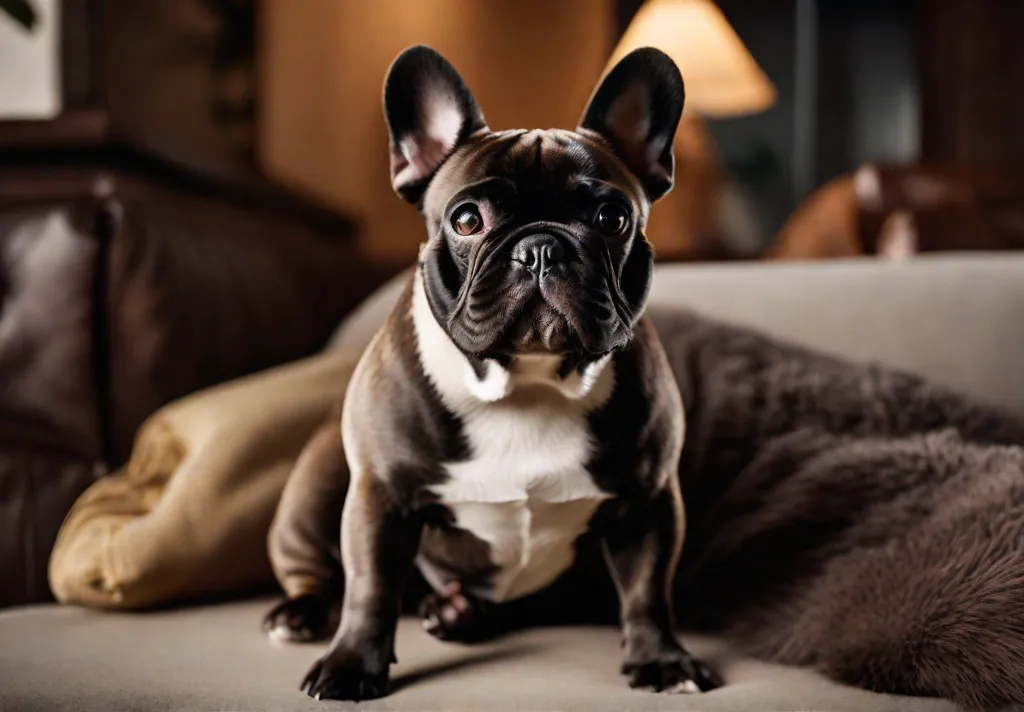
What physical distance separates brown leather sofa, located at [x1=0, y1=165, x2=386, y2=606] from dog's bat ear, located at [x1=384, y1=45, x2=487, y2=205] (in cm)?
59

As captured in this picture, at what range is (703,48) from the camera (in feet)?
8.46

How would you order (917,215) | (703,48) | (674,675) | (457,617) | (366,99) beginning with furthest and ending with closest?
(703,48)
(366,99)
(917,215)
(457,617)
(674,675)

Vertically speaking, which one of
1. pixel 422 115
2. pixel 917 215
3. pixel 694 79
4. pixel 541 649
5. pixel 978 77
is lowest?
pixel 541 649

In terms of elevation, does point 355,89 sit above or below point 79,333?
above

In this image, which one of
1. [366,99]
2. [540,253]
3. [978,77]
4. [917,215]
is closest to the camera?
[540,253]

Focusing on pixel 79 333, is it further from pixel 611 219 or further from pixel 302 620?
pixel 611 219

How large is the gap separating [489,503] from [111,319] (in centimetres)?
67

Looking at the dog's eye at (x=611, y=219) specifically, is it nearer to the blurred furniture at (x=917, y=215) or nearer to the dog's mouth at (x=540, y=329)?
the dog's mouth at (x=540, y=329)

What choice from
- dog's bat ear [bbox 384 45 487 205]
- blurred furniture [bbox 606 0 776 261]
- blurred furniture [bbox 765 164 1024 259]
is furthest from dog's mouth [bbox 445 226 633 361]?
blurred furniture [bbox 606 0 776 261]

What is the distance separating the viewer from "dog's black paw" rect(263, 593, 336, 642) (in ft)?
2.59

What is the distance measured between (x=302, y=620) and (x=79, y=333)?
0.51 metres

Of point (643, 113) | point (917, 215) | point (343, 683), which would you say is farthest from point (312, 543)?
point (917, 215)

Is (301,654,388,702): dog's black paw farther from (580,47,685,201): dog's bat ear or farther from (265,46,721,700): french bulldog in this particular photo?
(580,47,685,201): dog's bat ear

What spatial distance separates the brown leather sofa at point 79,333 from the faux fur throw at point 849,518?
0.59 meters
